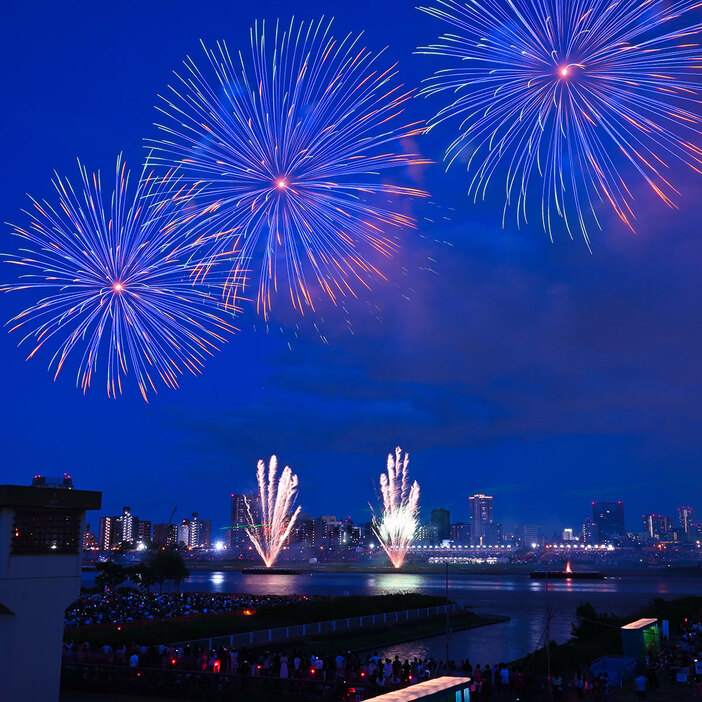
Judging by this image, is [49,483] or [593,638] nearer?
[49,483]

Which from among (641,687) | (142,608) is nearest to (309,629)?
(142,608)

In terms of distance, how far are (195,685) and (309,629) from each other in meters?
18.0

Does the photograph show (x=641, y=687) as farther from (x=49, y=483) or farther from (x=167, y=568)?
(x=167, y=568)

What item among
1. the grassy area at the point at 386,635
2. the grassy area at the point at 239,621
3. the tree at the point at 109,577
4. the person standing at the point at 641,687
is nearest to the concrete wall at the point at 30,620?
the grassy area at the point at 239,621

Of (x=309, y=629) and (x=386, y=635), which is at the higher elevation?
(x=309, y=629)

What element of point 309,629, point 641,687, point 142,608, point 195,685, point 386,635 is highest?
point 641,687

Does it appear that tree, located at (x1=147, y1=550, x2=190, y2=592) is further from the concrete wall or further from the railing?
the concrete wall

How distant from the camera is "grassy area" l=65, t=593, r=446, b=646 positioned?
3546 cm

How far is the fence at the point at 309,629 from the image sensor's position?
1373 inches

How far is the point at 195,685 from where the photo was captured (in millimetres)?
24875

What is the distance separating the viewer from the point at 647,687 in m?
25.3

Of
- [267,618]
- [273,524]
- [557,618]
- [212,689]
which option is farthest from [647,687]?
[273,524]

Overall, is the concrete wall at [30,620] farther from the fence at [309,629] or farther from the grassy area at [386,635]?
the grassy area at [386,635]

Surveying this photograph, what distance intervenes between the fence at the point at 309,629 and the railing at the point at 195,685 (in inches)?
274
